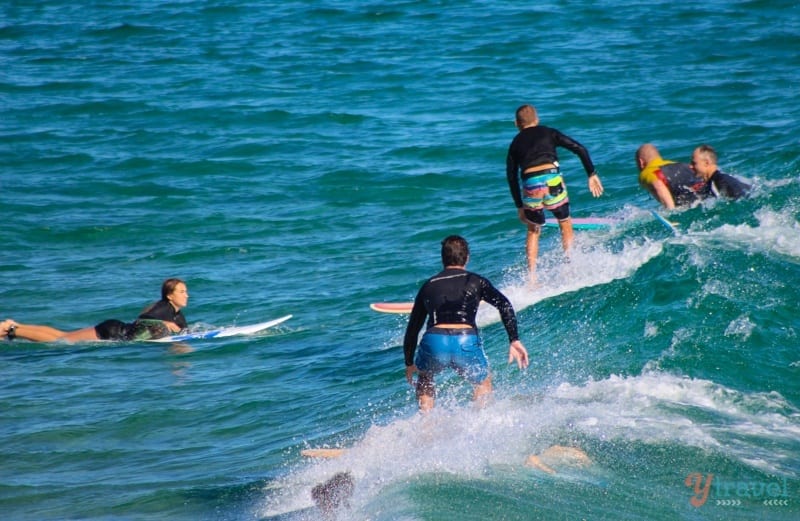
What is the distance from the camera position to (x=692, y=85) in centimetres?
2339

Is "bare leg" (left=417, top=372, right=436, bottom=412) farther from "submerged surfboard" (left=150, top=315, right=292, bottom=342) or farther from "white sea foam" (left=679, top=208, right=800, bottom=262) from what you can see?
"submerged surfboard" (left=150, top=315, right=292, bottom=342)

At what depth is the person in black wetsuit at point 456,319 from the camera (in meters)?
7.87

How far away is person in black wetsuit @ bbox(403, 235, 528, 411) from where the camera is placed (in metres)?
7.87

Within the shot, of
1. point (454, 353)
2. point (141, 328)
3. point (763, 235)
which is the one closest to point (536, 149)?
point (763, 235)

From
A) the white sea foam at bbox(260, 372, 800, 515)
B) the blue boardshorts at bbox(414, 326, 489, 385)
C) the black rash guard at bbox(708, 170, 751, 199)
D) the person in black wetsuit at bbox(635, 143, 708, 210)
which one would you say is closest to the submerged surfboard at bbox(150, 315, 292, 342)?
the white sea foam at bbox(260, 372, 800, 515)

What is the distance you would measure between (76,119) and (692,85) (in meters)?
14.8

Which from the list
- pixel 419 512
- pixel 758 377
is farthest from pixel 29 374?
pixel 758 377

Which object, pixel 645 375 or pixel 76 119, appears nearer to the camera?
pixel 645 375

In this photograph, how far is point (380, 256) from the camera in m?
16.5

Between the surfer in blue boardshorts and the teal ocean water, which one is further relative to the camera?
the surfer in blue boardshorts

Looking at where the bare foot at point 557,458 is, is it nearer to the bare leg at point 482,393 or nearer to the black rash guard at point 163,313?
the bare leg at point 482,393

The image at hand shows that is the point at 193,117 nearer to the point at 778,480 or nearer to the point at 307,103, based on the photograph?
the point at 307,103

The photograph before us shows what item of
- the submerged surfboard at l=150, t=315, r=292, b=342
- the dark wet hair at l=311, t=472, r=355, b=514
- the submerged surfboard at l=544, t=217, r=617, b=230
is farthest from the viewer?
the submerged surfboard at l=544, t=217, r=617, b=230

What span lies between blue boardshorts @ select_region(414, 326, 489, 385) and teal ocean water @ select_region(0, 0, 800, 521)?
0.39 metres
